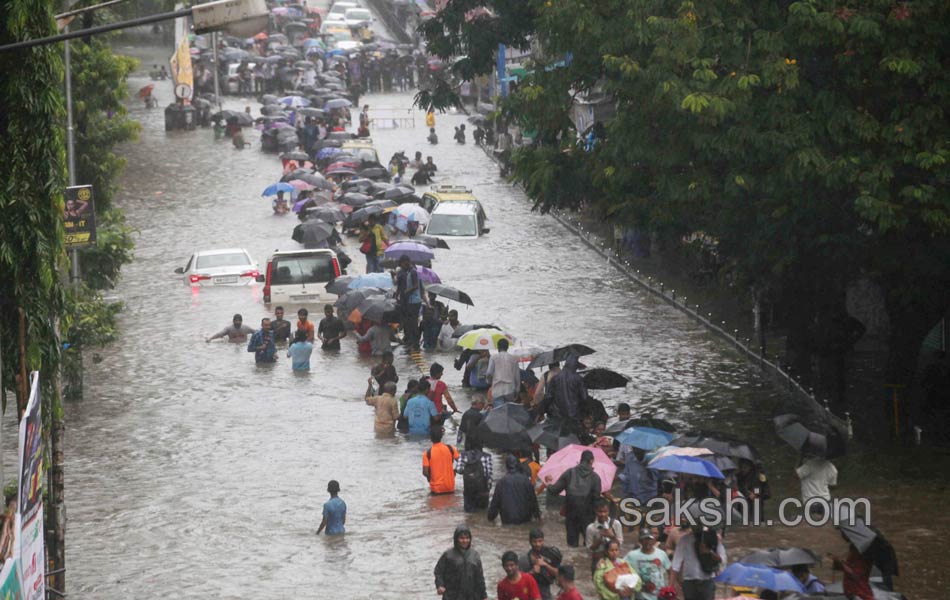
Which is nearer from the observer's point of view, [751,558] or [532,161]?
[751,558]

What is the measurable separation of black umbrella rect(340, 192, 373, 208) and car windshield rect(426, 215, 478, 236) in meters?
3.01

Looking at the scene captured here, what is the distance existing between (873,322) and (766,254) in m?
8.53

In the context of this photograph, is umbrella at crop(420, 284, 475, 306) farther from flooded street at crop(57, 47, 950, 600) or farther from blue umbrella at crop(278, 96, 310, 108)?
blue umbrella at crop(278, 96, 310, 108)

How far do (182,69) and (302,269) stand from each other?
3123cm

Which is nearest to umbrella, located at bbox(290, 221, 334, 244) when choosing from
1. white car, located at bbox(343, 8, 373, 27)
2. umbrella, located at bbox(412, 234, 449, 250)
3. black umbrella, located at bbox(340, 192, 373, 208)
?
umbrella, located at bbox(412, 234, 449, 250)

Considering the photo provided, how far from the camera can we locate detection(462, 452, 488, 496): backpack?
72.7 ft

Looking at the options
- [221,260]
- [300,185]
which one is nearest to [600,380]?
[221,260]

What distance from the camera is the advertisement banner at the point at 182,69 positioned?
6719 centimetres

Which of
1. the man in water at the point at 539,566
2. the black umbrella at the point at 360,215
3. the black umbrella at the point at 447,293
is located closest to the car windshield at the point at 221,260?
the black umbrella at the point at 360,215

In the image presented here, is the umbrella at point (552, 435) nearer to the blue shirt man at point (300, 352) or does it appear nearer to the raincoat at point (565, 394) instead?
the raincoat at point (565, 394)

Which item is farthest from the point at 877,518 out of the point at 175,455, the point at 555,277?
the point at 555,277

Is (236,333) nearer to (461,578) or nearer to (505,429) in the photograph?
(505,429)

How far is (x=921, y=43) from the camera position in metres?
23.6

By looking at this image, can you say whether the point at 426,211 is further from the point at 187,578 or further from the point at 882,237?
the point at 187,578
